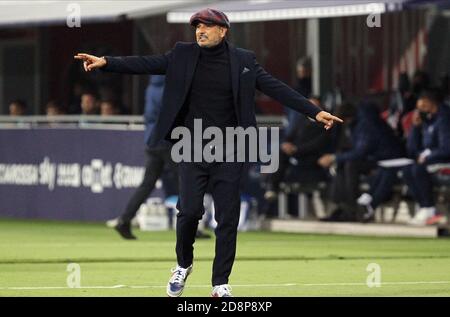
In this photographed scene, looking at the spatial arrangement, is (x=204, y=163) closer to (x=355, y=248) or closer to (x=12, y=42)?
(x=355, y=248)

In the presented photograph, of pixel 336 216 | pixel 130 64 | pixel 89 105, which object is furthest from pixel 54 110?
pixel 130 64

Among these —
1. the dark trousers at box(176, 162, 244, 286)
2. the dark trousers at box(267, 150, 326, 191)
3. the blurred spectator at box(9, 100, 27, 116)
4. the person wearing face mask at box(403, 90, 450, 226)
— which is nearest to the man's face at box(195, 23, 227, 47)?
the dark trousers at box(176, 162, 244, 286)

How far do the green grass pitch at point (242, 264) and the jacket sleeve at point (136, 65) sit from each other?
66.4 inches

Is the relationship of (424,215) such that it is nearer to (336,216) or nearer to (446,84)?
(336,216)

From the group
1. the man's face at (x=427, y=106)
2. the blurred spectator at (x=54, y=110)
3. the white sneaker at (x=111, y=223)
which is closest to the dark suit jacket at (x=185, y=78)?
the man's face at (x=427, y=106)

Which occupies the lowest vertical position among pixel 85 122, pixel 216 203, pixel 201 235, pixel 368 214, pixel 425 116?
pixel 201 235

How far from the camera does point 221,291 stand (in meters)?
12.3

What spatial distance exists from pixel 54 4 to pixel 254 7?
5.75m

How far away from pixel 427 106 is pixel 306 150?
2.27 m

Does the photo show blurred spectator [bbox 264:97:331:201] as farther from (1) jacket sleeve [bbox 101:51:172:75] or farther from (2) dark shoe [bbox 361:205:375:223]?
(1) jacket sleeve [bbox 101:51:172:75]

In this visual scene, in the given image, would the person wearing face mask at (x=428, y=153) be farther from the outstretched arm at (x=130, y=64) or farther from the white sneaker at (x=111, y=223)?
the outstretched arm at (x=130, y=64)

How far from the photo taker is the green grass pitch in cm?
1338

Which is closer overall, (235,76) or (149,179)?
(235,76)

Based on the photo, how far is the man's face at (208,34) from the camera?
12.3 metres
